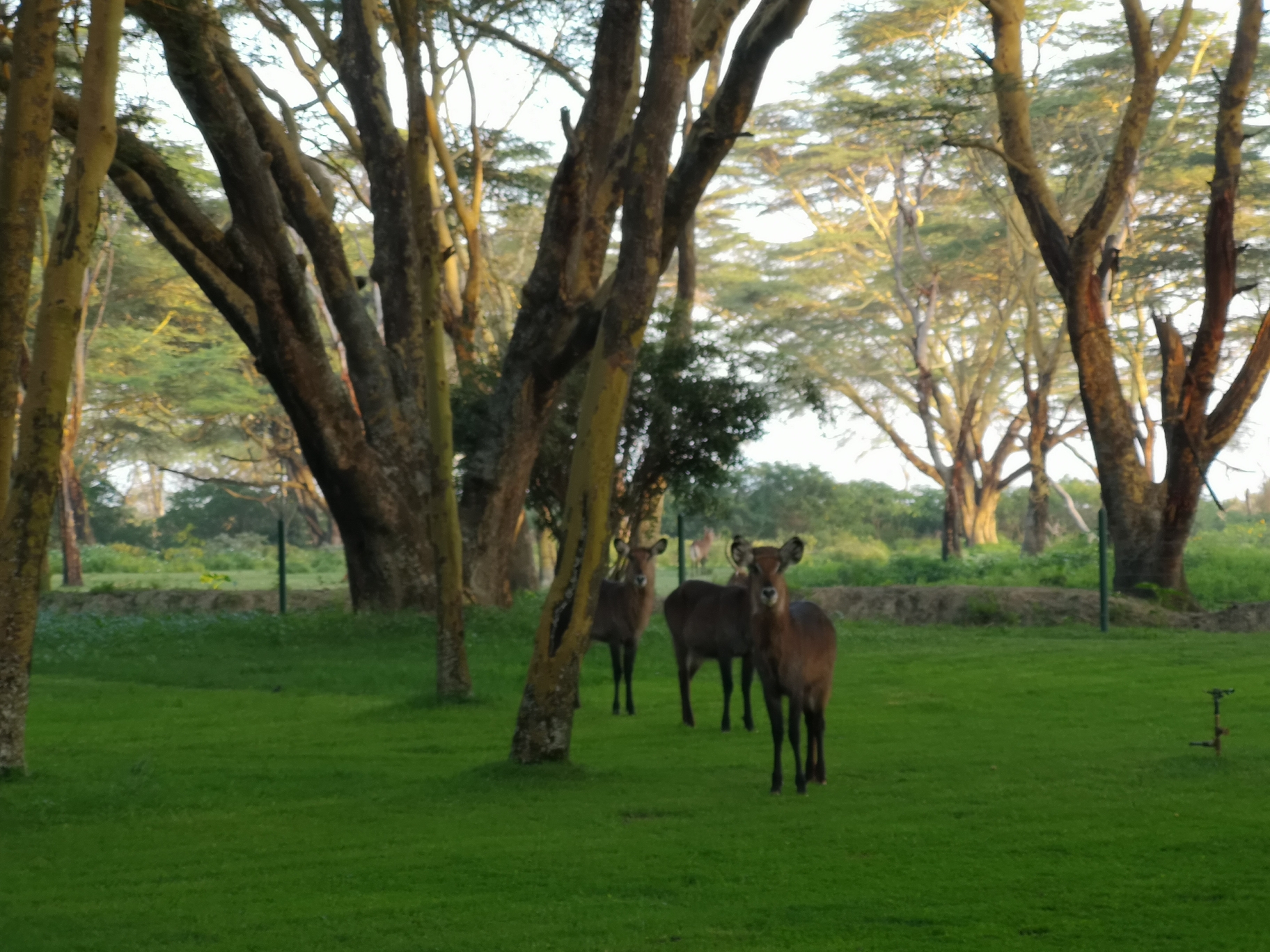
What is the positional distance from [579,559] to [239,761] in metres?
2.31

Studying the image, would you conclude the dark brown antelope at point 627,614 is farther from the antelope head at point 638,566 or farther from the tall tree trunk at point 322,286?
the tall tree trunk at point 322,286

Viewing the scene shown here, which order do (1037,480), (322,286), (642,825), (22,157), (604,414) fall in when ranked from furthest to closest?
(1037,480) < (322,286) < (22,157) < (604,414) < (642,825)

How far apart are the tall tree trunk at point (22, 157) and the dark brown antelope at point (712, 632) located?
13.3 feet

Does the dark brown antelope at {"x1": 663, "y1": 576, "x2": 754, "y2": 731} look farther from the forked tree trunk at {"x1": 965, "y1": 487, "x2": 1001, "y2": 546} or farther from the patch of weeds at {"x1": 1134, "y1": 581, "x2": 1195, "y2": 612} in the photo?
the forked tree trunk at {"x1": 965, "y1": 487, "x2": 1001, "y2": 546}

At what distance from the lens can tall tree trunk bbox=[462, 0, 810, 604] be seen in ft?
39.9

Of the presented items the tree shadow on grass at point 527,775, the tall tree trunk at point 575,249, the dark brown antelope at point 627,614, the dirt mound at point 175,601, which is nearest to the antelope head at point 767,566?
the tree shadow on grass at point 527,775

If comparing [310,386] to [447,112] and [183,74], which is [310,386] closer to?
[183,74]

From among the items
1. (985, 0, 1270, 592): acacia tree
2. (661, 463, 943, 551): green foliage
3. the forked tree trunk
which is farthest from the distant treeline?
(985, 0, 1270, 592): acacia tree

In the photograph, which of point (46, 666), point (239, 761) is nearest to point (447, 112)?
point (46, 666)

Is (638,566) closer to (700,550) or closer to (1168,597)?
(1168,597)

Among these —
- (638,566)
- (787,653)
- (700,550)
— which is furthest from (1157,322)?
(700,550)

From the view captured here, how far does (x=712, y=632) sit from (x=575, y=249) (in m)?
6.53

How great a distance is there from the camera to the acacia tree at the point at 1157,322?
16922mm

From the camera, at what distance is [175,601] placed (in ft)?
67.5
